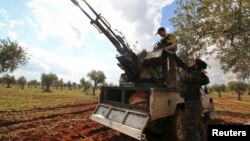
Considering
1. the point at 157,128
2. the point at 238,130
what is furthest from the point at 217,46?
the point at 238,130

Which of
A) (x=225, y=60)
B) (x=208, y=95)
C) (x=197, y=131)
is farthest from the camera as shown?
(x=225, y=60)

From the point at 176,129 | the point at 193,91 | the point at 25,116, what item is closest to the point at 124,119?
the point at 176,129

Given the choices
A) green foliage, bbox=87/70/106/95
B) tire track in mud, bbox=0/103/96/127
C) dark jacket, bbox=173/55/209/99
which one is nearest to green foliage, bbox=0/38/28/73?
tire track in mud, bbox=0/103/96/127

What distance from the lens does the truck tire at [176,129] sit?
7816mm

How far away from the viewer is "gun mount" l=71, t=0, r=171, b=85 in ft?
29.5

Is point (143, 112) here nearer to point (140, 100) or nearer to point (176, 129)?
point (140, 100)

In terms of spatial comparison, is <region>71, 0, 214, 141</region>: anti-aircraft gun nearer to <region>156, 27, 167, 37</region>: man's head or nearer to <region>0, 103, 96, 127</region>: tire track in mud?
<region>156, 27, 167, 37</region>: man's head

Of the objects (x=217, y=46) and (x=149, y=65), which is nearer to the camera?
(x=149, y=65)

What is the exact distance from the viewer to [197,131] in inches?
266

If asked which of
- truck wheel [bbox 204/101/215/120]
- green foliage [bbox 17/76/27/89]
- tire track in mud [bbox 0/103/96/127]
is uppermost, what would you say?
green foliage [bbox 17/76/27/89]

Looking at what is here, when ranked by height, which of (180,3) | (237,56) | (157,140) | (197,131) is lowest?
(157,140)

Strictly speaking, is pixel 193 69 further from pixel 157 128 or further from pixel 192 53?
pixel 192 53

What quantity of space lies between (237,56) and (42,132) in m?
15.9

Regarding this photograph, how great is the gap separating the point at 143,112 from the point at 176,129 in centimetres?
164
